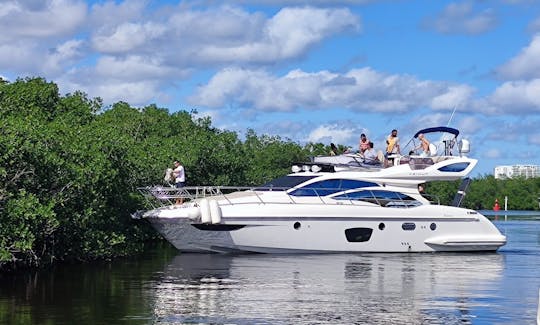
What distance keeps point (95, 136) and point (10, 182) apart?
670 centimetres

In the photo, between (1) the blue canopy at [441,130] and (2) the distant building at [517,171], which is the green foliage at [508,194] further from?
(1) the blue canopy at [441,130]

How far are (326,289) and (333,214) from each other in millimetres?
8869

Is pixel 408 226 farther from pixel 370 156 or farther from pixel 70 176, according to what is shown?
pixel 70 176

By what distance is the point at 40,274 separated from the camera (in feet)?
79.0

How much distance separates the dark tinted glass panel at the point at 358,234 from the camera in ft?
103

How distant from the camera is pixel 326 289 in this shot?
2203 centimetres

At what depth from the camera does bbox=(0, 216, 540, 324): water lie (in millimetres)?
17688

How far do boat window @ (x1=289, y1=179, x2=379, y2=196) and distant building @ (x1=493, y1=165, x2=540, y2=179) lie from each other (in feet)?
439

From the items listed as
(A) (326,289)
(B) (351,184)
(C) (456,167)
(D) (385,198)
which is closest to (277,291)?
(A) (326,289)

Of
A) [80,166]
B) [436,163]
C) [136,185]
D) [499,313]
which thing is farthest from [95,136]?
[499,313]

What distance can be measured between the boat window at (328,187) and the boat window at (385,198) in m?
0.27

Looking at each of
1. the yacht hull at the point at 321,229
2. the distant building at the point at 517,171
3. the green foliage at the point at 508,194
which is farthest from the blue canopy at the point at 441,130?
the distant building at the point at 517,171

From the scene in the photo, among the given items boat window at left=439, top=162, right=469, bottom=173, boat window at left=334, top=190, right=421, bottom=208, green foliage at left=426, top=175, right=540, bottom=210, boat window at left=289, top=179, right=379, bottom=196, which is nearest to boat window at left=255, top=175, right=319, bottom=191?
boat window at left=289, top=179, right=379, bottom=196

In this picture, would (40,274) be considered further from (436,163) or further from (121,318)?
(436,163)
